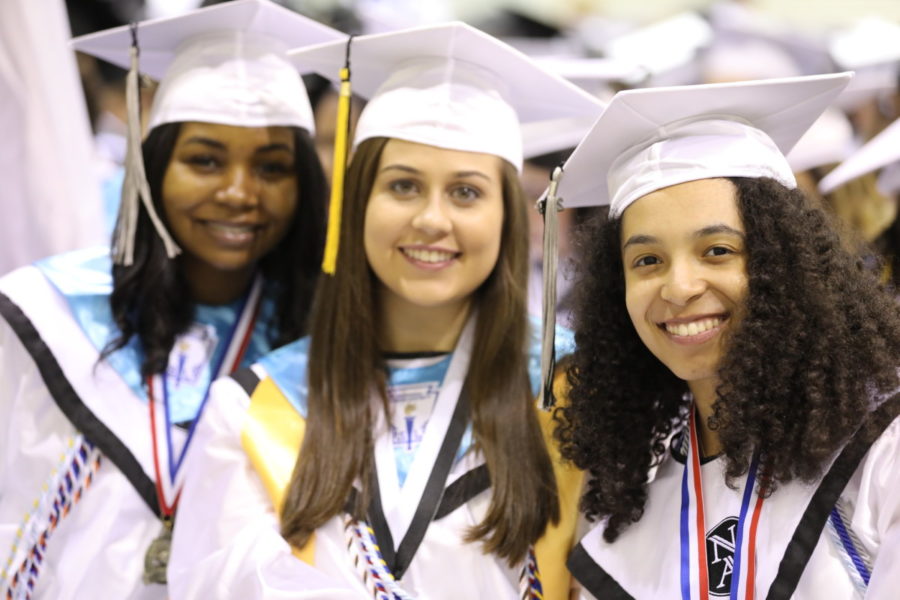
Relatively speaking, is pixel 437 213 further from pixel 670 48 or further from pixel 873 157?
pixel 670 48

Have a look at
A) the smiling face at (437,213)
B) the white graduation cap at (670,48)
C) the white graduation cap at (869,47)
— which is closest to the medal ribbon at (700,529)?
the smiling face at (437,213)

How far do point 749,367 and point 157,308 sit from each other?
1.52 metres

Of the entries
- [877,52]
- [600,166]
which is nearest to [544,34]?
[877,52]

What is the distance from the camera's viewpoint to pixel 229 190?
8.27ft

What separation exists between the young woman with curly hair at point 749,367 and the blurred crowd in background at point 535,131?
21 cm

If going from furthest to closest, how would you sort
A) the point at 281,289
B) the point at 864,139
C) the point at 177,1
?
the point at 177,1, the point at 864,139, the point at 281,289

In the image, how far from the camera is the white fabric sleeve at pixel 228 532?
1.96 metres

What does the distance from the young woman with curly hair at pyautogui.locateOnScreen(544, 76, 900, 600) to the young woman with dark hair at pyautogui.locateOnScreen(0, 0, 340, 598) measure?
3.40 ft

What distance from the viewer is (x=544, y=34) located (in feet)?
23.2

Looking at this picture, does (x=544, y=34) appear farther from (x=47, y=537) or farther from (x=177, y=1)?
(x=47, y=537)

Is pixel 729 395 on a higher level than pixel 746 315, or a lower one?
lower

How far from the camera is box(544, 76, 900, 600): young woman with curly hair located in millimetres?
1597

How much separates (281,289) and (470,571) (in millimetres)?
1045

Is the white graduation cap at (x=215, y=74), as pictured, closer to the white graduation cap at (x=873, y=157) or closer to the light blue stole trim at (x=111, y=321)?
the light blue stole trim at (x=111, y=321)
